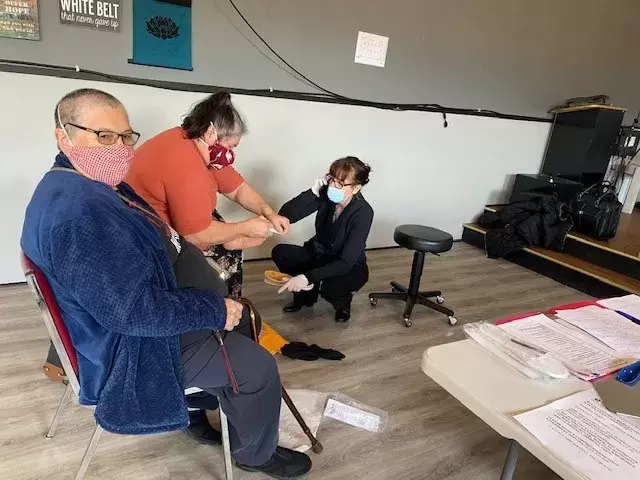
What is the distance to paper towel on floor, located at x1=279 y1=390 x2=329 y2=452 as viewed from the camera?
70.2 inches

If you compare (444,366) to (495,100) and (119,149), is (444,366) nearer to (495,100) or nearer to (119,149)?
(119,149)

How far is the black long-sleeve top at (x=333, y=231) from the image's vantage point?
8.23 ft

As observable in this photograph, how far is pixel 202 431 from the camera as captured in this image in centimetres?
176

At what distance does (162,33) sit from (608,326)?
8.30ft

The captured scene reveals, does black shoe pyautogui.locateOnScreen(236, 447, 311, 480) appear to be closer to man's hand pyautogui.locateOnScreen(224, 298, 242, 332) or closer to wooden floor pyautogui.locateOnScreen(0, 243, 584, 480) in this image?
wooden floor pyautogui.locateOnScreen(0, 243, 584, 480)

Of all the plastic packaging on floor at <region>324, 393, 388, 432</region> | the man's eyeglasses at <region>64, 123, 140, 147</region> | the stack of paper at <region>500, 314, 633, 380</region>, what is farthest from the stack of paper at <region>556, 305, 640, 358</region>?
the man's eyeglasses at <region>64, 123, 140, 147</region>

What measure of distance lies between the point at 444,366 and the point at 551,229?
130 inches

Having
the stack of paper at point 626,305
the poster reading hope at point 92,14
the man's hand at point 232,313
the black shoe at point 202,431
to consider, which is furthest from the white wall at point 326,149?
the stack of paper at point 626,305

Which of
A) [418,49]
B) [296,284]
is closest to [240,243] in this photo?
[296,284]

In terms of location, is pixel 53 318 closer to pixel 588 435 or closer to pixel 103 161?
pixel 103 161

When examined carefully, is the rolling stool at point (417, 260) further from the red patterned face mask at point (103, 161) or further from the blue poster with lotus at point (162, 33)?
the red patterned face mask at point (103, 161)

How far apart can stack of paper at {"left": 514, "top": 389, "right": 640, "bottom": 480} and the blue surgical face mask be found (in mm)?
1583

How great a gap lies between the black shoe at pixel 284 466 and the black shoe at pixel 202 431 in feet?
0.54

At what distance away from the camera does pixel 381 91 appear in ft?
11.6
